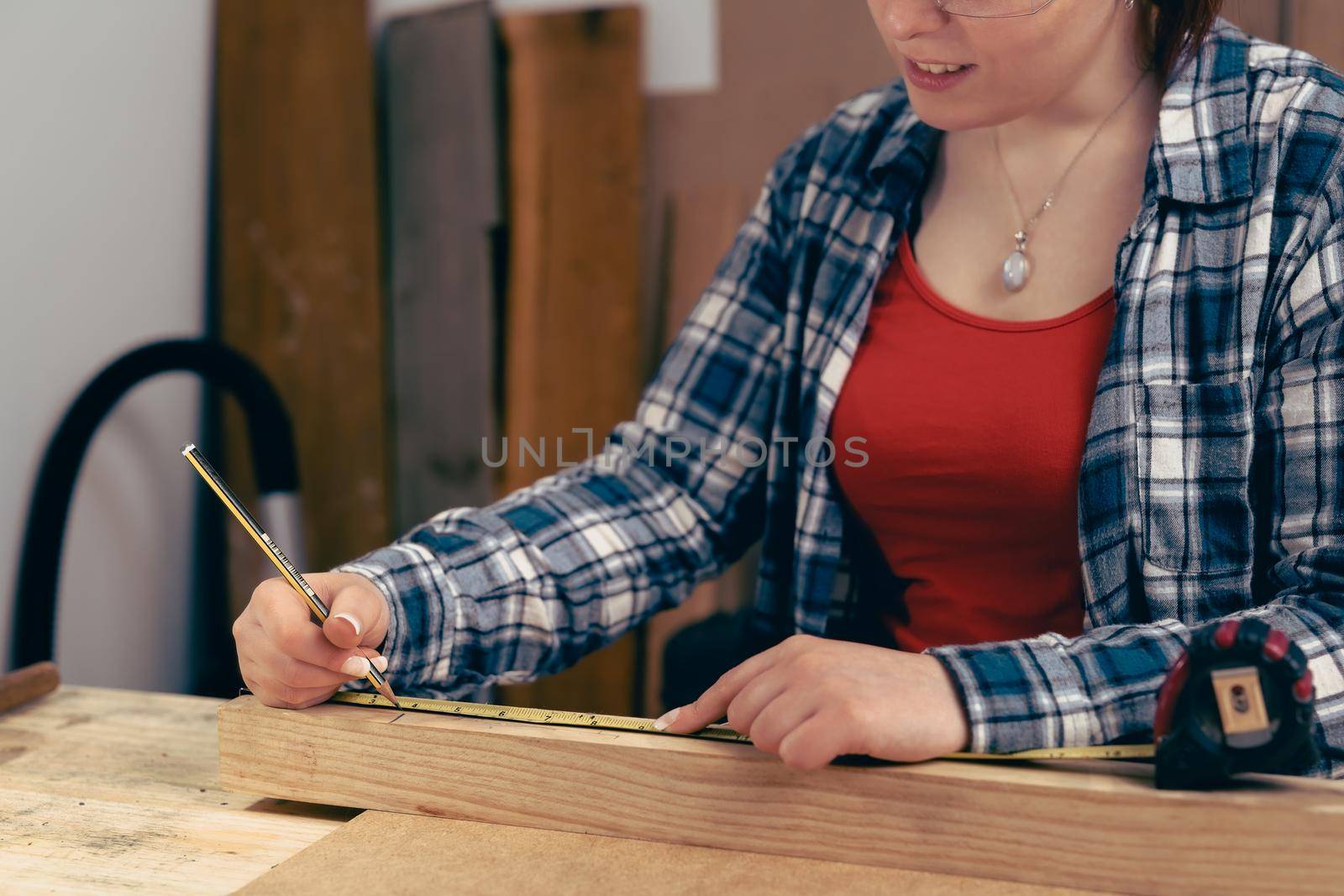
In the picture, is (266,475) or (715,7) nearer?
(266,475)

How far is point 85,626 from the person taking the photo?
1.80 meters

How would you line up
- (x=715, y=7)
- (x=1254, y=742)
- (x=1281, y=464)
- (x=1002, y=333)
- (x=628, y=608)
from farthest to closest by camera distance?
(x=715, y=7), (x=628, y=608), (x=1002, y=333), (x=1281, y=464), (x=1254, y=742)

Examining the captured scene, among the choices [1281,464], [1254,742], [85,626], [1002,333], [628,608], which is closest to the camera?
[1254,742]

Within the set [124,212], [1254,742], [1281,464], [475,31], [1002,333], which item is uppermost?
[475,31]

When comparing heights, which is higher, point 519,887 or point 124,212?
point 124,212

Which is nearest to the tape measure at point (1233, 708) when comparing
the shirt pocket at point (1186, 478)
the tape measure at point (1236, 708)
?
the tape measure at point (1236, 708)

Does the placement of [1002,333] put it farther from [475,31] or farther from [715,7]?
[475,31]

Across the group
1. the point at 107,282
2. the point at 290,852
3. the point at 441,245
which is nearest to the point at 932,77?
the point at 290,852

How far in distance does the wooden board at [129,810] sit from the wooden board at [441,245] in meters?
0.92

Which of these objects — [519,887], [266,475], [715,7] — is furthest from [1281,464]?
[266,475]

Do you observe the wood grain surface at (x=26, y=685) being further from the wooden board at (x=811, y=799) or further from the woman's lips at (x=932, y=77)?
the woman's lips at (x=932, y=77)

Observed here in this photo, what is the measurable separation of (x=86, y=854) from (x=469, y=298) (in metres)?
1.33

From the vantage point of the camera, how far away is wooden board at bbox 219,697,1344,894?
0.75 meters

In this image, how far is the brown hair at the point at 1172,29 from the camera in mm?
1108
